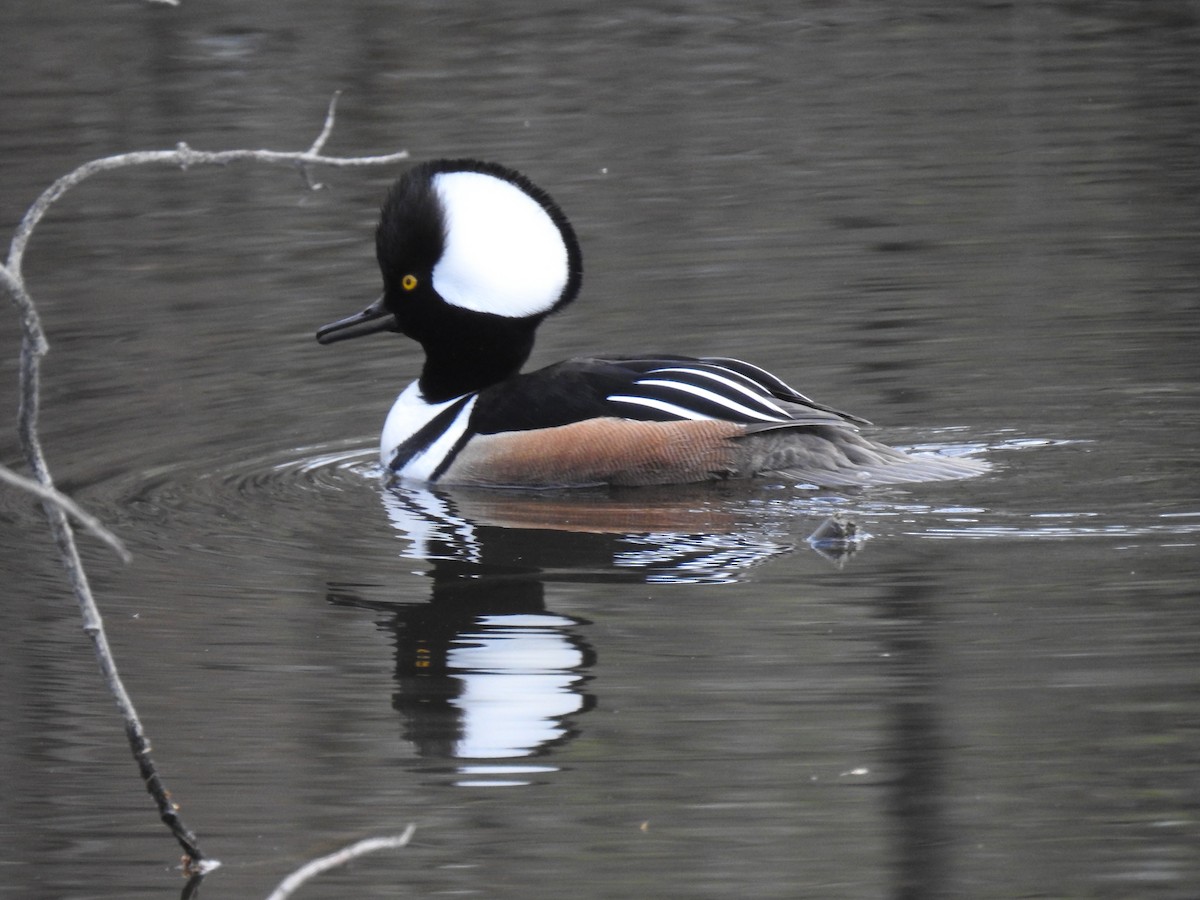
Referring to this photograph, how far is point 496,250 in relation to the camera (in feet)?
25.6

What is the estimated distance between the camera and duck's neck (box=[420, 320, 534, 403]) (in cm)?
808

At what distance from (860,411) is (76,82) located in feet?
33.3

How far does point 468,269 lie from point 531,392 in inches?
22.2

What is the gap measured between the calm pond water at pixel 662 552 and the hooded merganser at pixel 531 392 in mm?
151

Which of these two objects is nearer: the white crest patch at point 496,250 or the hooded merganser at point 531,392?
the hooded merganser at point 531,392

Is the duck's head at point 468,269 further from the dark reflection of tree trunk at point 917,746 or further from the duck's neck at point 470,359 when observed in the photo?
the dark reflection of tree trunk at point 917,746

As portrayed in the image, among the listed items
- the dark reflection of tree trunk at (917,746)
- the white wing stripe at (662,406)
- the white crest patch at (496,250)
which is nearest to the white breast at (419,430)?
the white crest patch at (496,250)

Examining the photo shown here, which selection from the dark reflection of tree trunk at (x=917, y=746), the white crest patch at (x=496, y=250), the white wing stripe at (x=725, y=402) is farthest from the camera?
the white crest patch at (x=496, y=250)

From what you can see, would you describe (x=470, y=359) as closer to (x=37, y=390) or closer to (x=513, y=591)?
(x=513, y=591)

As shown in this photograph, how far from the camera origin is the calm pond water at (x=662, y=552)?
466 centimetres

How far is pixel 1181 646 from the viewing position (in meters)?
5.55

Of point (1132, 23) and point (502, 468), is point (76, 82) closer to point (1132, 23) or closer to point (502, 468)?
point (1132, 23)

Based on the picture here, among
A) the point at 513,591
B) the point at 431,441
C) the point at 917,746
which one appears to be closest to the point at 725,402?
the point at 431,441

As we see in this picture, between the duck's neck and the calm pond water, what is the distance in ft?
1.54
